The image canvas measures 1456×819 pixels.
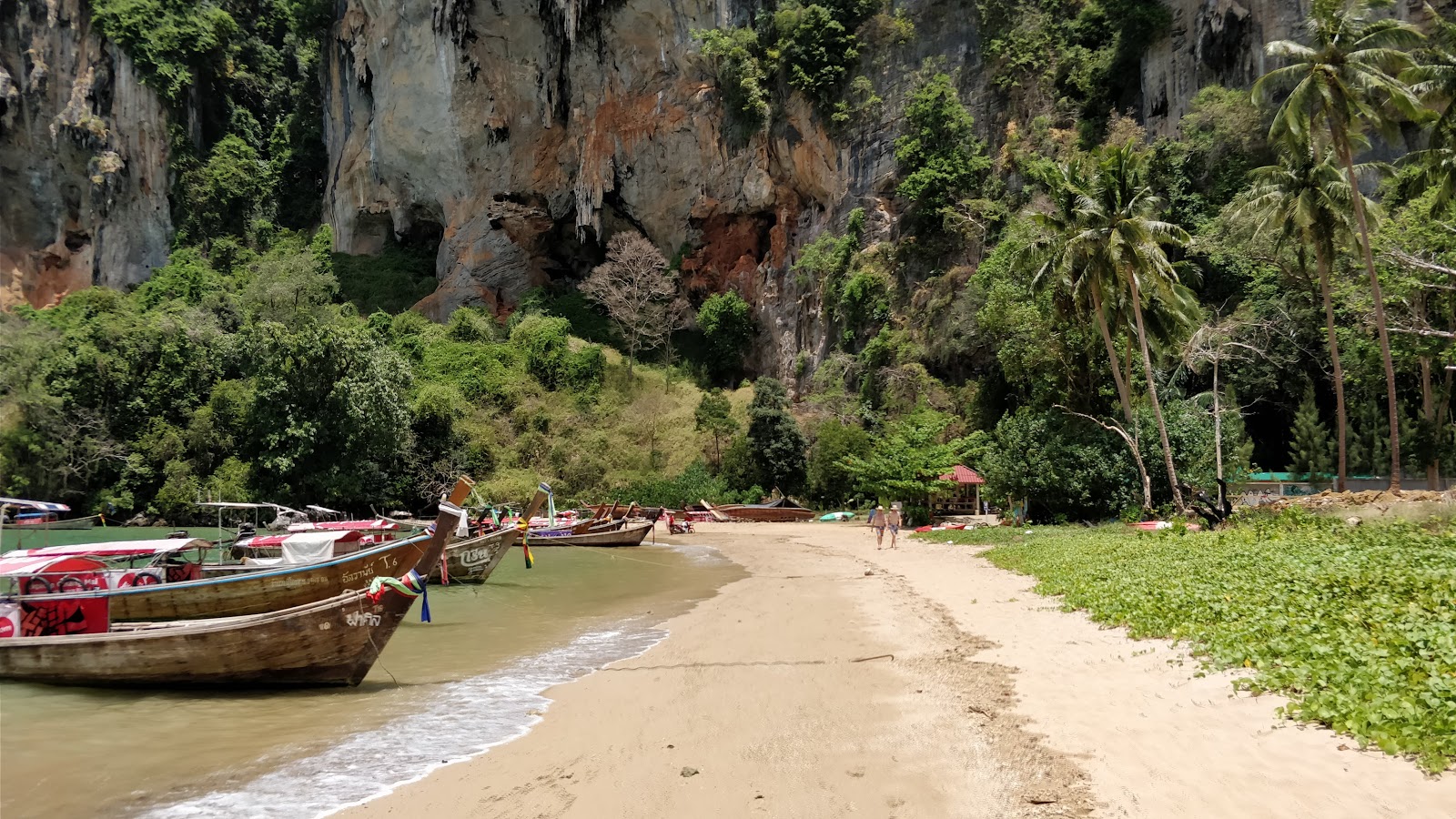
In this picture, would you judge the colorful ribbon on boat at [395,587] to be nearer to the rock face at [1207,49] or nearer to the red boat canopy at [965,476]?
the red boat canopy at [965,476]

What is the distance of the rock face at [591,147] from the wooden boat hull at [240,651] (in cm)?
3038

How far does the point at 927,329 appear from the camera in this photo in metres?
32.0

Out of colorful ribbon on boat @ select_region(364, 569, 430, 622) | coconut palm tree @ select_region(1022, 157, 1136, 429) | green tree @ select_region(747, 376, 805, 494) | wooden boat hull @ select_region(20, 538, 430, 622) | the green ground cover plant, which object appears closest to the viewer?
the green ground cover plant

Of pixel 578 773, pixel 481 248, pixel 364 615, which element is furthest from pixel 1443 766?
pixel 481 248

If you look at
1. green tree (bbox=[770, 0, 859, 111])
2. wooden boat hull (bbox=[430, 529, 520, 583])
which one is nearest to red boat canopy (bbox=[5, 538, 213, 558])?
wooden boat hull (bbox=[430, 529, 520, 583])

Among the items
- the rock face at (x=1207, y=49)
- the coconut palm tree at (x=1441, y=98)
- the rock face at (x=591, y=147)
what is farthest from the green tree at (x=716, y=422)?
the coconut palm tree at (x=1441, y=98)

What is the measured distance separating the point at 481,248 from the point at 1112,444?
35.0 m

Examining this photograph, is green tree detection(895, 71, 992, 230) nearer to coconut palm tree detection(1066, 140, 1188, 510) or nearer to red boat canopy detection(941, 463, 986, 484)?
red boat canopy detection(941, 463, 986, 484)

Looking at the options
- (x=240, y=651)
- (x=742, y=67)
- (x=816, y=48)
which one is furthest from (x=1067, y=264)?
(x=742, y=67)

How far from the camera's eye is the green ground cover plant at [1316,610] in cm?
433

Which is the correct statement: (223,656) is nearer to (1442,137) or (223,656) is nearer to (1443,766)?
(1443,766)

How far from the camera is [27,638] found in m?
8.56

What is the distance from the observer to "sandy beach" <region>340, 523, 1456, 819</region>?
13.5ft

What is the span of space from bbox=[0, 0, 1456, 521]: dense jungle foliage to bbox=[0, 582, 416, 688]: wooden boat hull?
17746 mm
